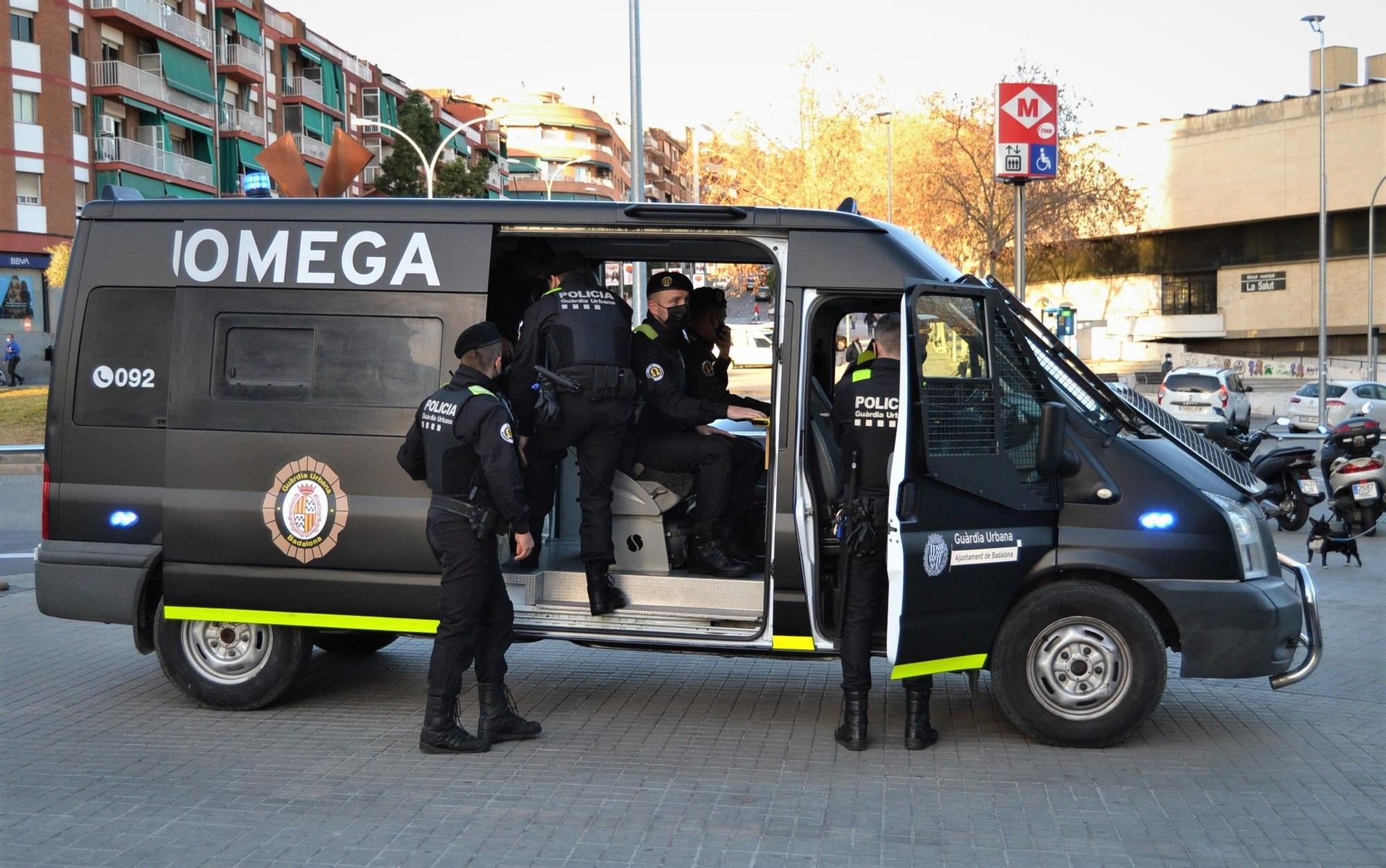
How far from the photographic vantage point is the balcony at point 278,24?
64.8 meters

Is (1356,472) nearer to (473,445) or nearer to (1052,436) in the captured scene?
(1052,436)

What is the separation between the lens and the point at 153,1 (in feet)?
178

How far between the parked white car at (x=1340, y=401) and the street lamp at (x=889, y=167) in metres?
15.7

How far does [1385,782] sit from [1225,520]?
4.04 feet

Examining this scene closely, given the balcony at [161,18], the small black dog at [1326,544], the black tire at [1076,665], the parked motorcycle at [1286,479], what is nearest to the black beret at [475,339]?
the black tire at [1076,665]

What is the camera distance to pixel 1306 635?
6590 mm

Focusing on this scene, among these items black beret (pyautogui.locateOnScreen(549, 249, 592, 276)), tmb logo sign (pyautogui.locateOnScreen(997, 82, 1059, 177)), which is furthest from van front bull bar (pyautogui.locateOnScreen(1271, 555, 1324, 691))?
tmb logo sign (pyautogui.locateOnScreen(997, 82, 1059, 177))

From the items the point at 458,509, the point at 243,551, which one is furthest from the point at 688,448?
the point at 243,551

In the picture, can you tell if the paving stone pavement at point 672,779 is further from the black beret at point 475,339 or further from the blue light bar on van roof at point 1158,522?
the black beret at point 475,339

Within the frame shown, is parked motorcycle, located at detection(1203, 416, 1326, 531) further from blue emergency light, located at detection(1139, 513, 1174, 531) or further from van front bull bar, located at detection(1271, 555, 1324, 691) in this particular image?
blue emergency light, located at detection(1139, 513, 1174, 531)

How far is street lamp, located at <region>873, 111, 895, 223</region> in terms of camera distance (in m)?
46.0

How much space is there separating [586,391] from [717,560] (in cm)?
109

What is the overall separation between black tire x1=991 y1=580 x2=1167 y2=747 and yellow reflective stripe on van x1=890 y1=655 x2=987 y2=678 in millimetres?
96

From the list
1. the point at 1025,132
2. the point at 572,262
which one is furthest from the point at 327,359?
the point at 1025,132
